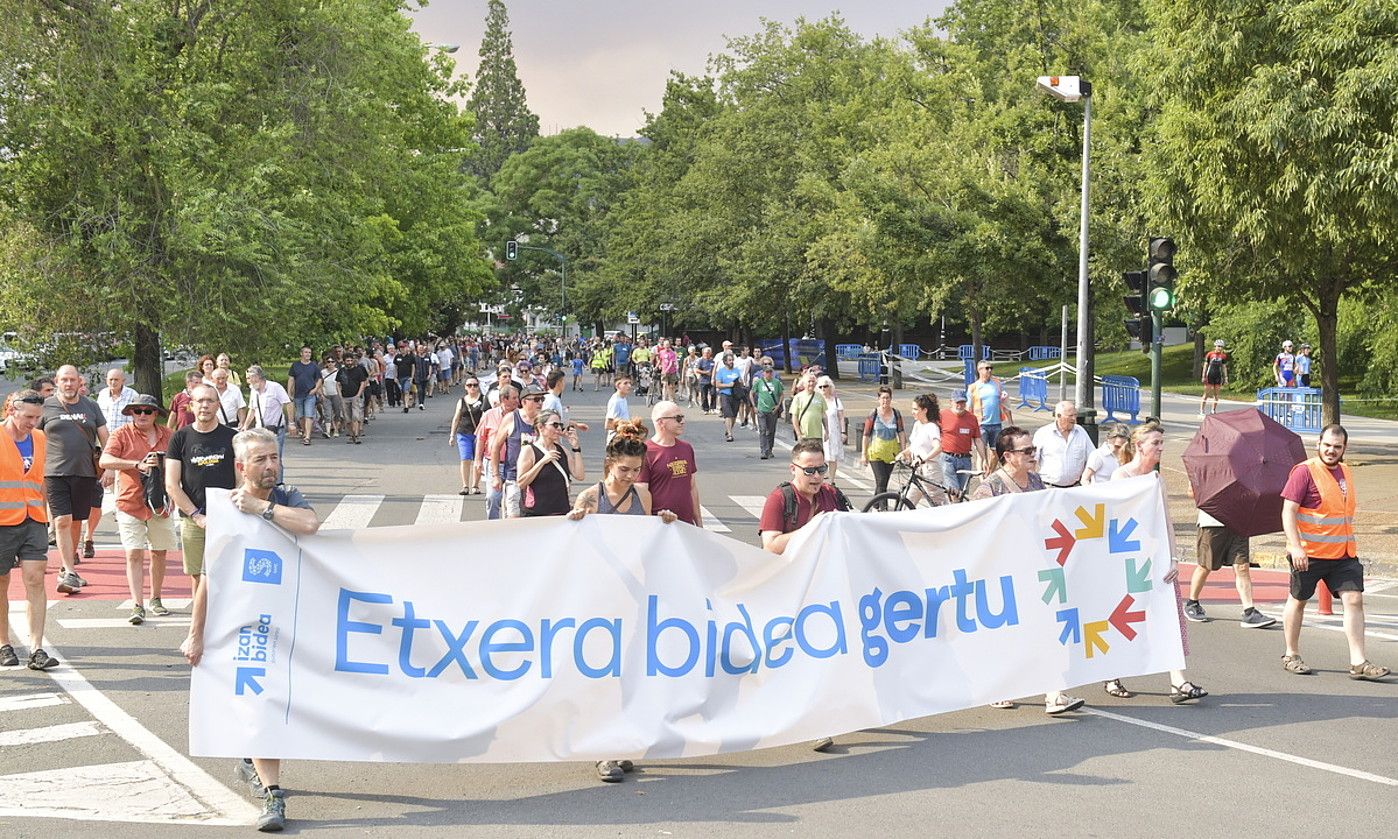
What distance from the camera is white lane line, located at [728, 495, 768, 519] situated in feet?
60.1

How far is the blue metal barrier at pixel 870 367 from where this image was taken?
54.7 metres

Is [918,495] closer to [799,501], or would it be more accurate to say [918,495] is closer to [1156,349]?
[1156,349]

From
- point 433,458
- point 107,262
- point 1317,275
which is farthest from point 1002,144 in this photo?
point 107,262

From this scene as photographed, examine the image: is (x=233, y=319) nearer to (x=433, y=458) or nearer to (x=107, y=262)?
(x=107, y=262)

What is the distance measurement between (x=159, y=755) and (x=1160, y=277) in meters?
14.1

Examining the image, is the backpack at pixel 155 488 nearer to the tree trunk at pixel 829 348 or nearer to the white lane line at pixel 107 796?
the white lane line at pixel 107 796

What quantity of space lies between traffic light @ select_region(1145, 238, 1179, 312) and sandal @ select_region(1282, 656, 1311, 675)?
9.18m

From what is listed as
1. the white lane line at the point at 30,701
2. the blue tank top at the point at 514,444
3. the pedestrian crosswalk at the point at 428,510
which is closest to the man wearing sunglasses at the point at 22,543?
the white lane line at the point at 30,701

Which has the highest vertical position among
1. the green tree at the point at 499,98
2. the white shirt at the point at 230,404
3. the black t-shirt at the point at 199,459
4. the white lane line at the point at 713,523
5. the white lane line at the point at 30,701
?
the green tree at the point at 499,98

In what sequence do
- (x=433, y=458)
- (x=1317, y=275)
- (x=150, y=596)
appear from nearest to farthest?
(x=150, y=596)
(x=1317, y=275)
(x=433, y=458)

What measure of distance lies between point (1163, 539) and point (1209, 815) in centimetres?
278

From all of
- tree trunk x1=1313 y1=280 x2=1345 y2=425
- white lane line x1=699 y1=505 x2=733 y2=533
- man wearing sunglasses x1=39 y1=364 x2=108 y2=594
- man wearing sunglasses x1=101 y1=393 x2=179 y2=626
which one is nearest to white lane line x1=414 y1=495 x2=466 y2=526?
white lane line x1=699 y1=505 x2=733 y2=533

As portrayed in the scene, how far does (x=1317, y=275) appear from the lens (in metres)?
22.6

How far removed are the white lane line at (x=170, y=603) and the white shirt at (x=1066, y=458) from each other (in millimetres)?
7092
